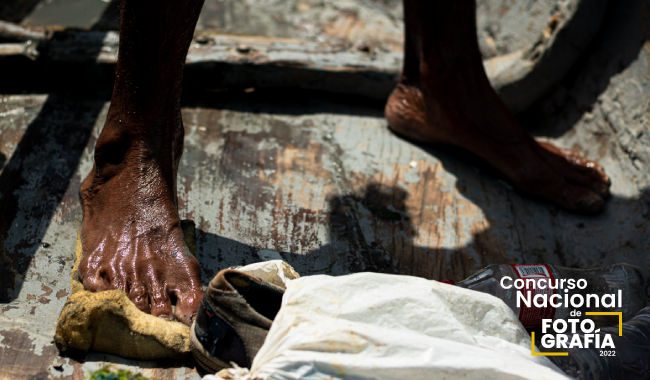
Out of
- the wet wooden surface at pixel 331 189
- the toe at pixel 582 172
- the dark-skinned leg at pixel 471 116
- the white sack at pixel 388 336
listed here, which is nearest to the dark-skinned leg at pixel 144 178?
the wet wooden surface at pixel 331 189

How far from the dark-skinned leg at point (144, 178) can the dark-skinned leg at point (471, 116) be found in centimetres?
98

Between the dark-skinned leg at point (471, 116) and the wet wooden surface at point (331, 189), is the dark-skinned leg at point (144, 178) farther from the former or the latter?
the dark-skinned leg at point (471, 116)

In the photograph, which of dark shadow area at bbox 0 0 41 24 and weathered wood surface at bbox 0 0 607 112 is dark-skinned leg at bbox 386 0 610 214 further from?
dark shadow area at bbox 0 0 41 24

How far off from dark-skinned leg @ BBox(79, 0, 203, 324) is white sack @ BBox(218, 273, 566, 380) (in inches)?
14.7

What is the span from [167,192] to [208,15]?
2.07m

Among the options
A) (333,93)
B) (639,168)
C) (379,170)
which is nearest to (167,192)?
(379,170)

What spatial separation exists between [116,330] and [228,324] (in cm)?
29

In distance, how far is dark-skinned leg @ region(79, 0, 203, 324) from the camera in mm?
1307

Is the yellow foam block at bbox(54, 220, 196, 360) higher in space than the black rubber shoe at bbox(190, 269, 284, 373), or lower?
lower

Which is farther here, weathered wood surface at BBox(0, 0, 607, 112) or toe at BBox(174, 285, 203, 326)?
weathered wood surface at BBox(0, 0, 607, 112)

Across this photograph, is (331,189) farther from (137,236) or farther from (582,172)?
(582,172)

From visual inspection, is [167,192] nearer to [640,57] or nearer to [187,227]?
[187,227]

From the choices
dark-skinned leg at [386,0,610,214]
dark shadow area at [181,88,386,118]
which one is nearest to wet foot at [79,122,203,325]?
dark shadow area at [181,88,386,118]

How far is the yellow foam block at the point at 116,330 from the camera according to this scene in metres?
1.14
